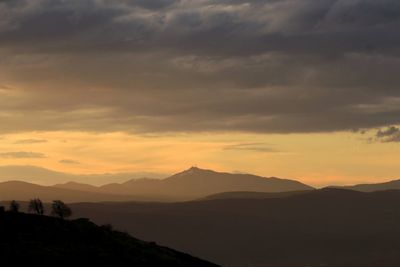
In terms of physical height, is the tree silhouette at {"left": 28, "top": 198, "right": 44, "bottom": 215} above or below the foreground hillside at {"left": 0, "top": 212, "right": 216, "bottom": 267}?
above

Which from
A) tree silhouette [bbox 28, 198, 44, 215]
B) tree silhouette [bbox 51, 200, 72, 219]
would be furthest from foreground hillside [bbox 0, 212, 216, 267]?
tree silhouette [bbox 28, 198, 44, 215]

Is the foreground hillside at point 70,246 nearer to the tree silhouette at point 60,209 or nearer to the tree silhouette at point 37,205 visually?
the tree silhouette at point 60,209

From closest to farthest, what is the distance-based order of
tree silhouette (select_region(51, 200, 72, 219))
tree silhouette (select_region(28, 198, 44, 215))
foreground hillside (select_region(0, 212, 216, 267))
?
foreground hillside (select_region(0, 212, 216, 267)) < tree silhouette (select_region(51, 200, 72, 219)) < tree silhouette (select_region(28, 198, 44, 215))

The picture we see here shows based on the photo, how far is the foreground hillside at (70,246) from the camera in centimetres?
11181

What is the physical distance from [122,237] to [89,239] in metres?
10.3

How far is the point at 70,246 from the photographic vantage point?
122 meters

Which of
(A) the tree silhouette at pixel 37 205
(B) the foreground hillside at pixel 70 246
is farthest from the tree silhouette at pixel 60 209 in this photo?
(B) the foreground hillside at pixel 70 246

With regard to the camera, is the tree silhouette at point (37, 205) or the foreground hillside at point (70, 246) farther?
the tree silhouette at point (37, 205)

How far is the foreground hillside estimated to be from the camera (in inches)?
4402

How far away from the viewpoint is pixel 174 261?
426ft

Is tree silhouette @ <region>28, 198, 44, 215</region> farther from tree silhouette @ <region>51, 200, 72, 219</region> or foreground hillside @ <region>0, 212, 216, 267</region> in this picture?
foreground hillside @ <region>0, 212, 216, 267</region>

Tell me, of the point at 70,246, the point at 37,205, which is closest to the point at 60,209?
the point at 37,205

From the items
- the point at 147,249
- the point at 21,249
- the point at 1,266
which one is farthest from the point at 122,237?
the point at 1,266

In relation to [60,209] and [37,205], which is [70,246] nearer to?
[60,209]
